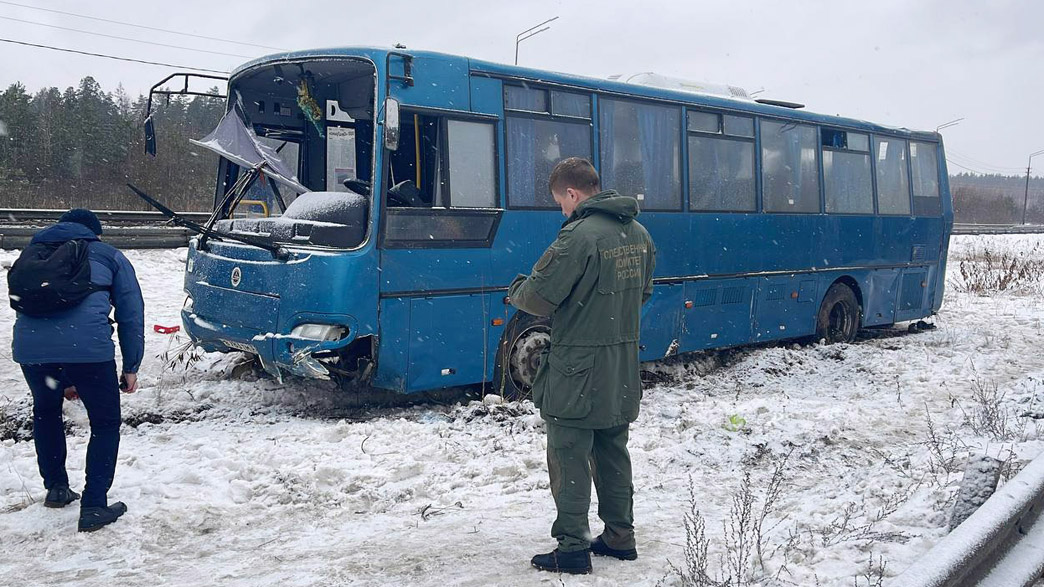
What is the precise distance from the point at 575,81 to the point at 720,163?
2.36 metres

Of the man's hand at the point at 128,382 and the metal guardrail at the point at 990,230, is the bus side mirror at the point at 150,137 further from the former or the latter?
the metal guardrail at the point at 990,230

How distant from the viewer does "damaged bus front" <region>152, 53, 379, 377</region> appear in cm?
623

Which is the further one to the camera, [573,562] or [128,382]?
[128,382]

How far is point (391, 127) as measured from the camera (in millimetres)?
6109

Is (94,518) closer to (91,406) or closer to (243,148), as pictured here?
(91,406)

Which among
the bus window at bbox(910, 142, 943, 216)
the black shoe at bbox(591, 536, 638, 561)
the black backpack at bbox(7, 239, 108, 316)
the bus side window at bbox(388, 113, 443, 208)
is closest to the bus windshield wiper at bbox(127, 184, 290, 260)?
the bus side window at bbox(388, 113, 443, 208)

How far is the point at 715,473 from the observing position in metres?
5.59

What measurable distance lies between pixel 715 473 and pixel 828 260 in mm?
6119

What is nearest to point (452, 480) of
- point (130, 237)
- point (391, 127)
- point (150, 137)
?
point (391, 127)

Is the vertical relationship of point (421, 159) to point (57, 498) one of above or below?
above

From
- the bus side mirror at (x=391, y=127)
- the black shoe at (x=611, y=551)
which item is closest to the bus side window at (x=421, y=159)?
the bus side mirror at (x=391, y=127)

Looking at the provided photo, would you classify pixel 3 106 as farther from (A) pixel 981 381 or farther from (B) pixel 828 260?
(A) pixel 981 381

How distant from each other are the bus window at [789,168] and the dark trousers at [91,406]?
7.64 meters

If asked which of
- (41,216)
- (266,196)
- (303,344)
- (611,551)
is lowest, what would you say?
(611,551)
